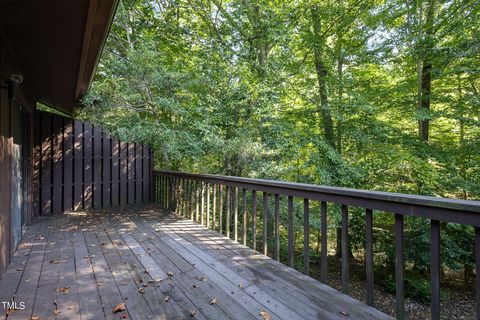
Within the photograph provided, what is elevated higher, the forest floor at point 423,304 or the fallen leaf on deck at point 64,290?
the fallen leaf on deck at point 64,290

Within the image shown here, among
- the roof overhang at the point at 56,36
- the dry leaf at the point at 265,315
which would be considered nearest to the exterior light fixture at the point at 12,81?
the roof overhang at the point at 56,36

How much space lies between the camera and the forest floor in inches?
231

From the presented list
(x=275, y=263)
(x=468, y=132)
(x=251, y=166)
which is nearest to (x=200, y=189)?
(x=251, y=166)

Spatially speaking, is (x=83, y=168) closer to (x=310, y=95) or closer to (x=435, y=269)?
(x=310, y=95)

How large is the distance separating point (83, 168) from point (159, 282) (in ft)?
15.4

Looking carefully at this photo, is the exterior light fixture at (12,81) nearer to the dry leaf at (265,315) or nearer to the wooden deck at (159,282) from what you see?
the wooden deck at (159,282)

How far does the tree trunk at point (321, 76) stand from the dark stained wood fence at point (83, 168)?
174 inches

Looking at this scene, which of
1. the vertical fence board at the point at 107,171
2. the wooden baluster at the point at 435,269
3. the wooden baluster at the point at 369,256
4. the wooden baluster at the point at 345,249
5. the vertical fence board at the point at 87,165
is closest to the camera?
the wooden baluster at the point at 435,269

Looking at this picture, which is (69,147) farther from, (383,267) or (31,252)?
(383,267)

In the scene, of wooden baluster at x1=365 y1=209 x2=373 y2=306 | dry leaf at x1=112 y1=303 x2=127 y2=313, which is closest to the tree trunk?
wooden baluster at x1=365 y1=209 x2=373 y2=306

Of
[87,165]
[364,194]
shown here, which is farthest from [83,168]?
[364,194]

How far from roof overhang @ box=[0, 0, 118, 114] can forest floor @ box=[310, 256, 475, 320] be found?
20.0ft

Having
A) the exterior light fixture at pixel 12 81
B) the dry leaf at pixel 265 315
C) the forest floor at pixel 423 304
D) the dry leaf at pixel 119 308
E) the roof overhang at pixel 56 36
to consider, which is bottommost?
the forest floor at pixel 423 304

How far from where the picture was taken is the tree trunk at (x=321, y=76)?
7.50m
